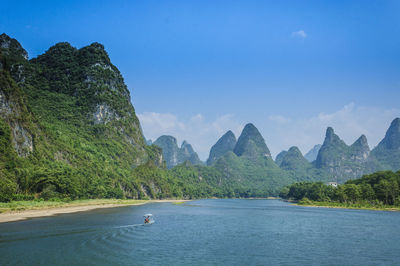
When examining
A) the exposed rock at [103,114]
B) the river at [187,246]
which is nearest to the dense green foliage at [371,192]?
the river at [187,246]

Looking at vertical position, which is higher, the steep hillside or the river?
the steep hillside

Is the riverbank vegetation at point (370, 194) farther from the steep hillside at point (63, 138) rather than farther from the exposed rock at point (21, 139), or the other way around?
the exposed rock at point (21, 139)

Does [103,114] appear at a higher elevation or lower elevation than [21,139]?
higher

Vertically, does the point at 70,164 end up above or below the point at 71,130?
below

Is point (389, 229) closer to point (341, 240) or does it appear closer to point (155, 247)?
point (341, 240)

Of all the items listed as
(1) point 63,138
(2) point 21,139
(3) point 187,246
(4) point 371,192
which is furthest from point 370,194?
(1) point 63,138

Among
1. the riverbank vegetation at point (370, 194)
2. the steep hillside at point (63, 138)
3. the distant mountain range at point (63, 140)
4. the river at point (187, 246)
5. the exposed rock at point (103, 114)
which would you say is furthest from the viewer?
the exposed rock at point (103, 114)

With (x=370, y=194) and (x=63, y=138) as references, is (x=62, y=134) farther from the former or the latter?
(x=370, y=194)

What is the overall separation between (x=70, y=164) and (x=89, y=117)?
7123cm

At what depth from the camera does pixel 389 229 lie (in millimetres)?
47031

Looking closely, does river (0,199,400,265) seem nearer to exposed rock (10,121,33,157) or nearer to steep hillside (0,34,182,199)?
steep hillside (0,34,182,199)

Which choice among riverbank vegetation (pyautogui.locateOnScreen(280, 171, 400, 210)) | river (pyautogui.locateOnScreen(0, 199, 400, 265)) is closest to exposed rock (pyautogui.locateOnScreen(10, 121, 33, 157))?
river (pyautogui.locateOnScreen(0, 199, 400, 265))

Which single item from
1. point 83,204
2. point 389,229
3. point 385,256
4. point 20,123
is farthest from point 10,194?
point 389,229

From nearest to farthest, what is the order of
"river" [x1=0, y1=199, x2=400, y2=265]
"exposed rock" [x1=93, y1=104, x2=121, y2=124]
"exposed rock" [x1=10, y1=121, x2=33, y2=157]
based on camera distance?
"river" [x1=0, y1=199, x2=400, y2=265]
"exposed rock" [x1=10, y1=121, x2=33, y2=157]
"exposed rock" [x1=93, y1=104, x2=121, y2=124]
